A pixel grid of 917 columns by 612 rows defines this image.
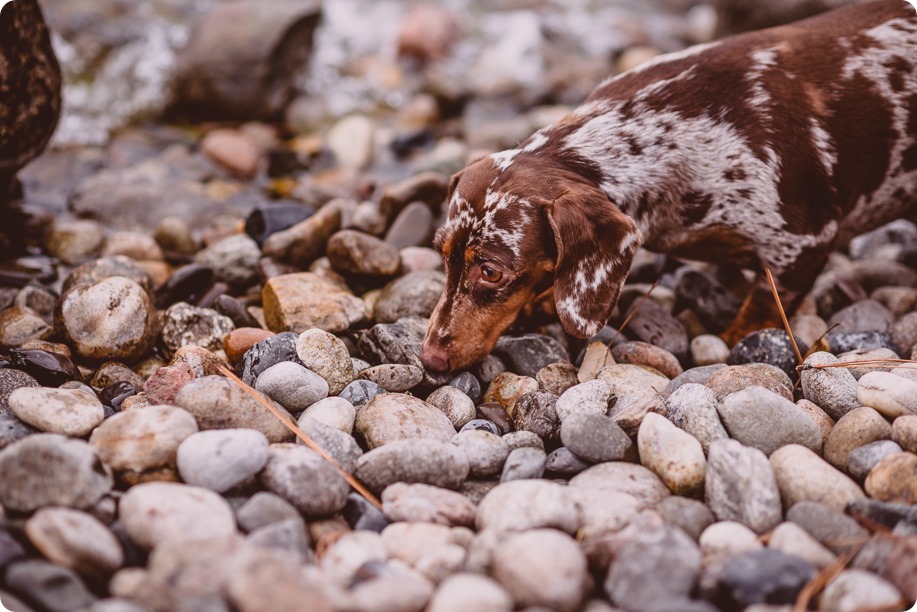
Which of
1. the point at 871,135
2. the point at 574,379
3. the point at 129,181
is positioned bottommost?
the point at 574,379

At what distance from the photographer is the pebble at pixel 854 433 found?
3.04 meters

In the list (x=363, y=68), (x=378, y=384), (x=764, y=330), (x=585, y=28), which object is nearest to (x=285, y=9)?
(x=363, y=68)

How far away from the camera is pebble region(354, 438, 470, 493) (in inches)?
112

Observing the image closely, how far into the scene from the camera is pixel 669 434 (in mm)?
2990

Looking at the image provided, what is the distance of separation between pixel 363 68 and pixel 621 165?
6113 millimetres

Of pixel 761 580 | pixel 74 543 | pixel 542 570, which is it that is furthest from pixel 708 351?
pixel 74 543

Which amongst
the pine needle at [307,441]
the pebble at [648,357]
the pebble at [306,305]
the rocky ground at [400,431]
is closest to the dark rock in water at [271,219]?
the rocky ground at [400,431]

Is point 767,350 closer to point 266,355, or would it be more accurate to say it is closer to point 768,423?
point 768,423

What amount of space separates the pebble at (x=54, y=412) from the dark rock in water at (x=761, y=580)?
2.50 metres

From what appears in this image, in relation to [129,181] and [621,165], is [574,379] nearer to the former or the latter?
[621,165]

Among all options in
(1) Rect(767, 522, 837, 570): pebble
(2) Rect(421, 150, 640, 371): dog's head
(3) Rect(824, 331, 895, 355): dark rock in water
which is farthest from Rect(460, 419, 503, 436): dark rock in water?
(3) Rect(824, 331, 895, 355): dark rock in water

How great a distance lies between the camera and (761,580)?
2.21m

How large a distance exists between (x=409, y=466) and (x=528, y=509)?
523mm

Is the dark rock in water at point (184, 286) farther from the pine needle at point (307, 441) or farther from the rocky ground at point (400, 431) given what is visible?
the pine needle at point (307, 441)
